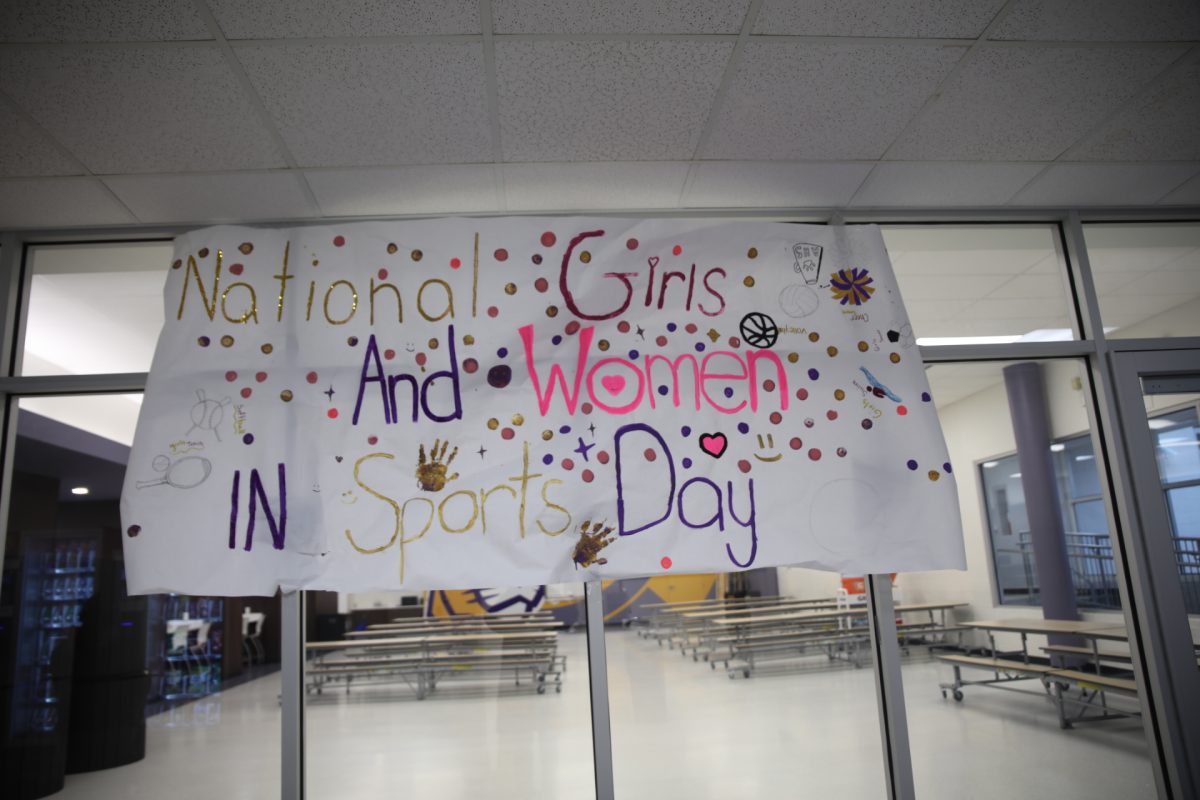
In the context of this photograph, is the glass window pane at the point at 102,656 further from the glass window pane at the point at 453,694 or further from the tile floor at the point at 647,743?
the glass window pane at the point at 453,694

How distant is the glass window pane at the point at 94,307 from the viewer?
2811 mm

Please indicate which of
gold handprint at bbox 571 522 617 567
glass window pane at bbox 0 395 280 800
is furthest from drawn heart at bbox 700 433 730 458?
glass window pane at bbox 0 395 280 800

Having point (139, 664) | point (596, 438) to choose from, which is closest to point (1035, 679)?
point (596, 438)

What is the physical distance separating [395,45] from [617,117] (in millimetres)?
684

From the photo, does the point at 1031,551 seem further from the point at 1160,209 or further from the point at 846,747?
the point at 1160,209

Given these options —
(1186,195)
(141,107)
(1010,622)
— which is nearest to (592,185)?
(141,107)

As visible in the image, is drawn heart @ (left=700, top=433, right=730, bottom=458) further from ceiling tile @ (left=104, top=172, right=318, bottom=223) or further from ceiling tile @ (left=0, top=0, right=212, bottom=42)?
ceiling tile @ (left=0, top=0, right=212, bottom=42)

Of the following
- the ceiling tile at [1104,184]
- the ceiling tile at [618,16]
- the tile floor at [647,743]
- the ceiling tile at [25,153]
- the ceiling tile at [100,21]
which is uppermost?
the ceiling tile at [100,21]

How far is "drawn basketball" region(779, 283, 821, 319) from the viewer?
2809 mm

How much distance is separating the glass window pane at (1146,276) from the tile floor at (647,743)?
1569 mm

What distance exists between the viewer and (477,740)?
2631 mm

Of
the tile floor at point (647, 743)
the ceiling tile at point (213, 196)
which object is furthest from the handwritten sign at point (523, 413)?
the tile floor at point (647, 743)

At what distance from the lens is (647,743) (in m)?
2.63

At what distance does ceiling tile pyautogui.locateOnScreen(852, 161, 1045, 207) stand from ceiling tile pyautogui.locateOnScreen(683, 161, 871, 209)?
0.31 feet
